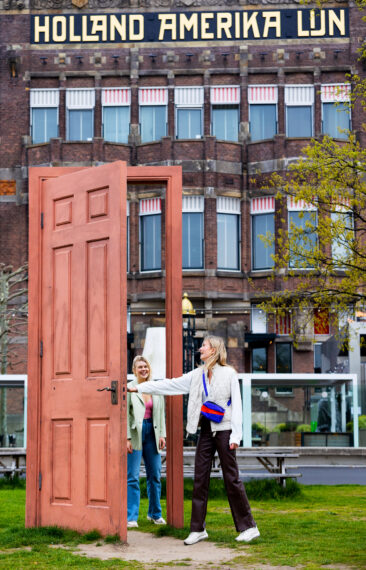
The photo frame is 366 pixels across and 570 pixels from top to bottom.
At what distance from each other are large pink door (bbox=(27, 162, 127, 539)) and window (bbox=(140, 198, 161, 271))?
88.5 feet

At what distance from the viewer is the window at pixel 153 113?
3891 centimetres

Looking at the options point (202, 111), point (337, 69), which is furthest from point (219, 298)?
point (337, 69)

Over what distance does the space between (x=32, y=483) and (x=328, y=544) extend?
2.94 m

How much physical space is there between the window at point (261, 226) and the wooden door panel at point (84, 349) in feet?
90.7

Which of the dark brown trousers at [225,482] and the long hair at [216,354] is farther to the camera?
the long hair at [216,354]

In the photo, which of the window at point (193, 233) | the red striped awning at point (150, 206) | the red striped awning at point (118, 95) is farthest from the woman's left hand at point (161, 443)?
the red striped awning at point (118, 95)

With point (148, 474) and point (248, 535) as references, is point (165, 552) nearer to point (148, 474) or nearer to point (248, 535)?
point (248, 535)

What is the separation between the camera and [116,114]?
128 feet

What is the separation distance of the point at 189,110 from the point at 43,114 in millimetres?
5522

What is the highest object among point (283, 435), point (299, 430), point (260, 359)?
point (260, 359)

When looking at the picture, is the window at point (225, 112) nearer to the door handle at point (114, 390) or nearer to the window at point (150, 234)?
the window at point (150, 234)

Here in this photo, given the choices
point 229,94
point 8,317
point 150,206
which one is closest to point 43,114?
point 150,206

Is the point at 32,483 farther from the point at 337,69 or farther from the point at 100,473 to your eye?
the point at 337,69

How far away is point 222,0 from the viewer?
39375mm
